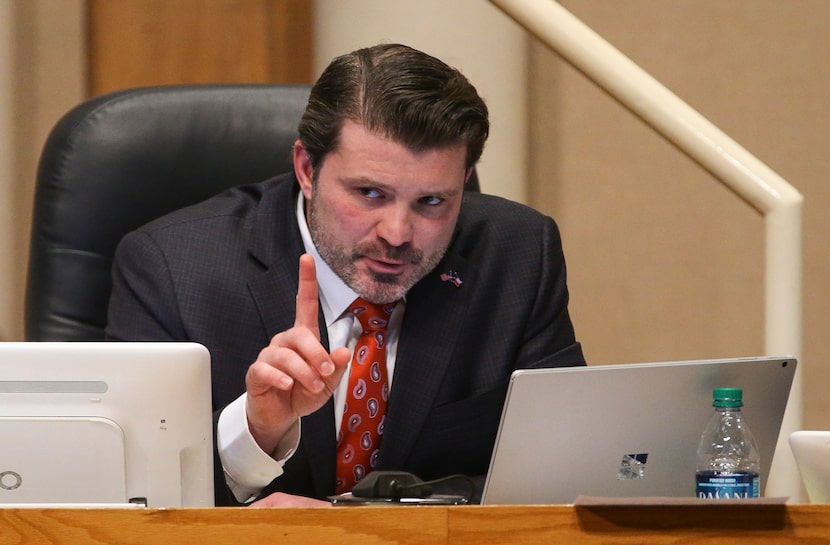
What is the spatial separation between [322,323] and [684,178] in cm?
157

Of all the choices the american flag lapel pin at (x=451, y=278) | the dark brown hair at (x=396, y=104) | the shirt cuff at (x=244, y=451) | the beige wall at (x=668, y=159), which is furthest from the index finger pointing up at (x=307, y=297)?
the beige wall at (x=668, y=159)

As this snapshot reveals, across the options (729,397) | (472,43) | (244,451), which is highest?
(472,43)

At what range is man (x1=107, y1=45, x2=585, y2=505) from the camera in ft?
5.78

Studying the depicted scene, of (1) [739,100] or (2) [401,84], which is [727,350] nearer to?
(1) [739,100]

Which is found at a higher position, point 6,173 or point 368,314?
point 6,173

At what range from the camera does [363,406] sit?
Result: 1834 mm

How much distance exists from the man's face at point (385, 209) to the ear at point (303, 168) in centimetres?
5

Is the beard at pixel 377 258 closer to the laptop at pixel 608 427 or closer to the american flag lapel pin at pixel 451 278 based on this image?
the american flag lapel pin at pixel 451 278

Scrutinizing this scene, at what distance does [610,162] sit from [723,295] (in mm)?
444

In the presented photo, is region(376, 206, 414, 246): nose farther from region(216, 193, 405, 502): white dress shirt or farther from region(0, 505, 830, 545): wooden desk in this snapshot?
region(0, 505, 830, 545): wooden desk

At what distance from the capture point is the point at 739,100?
309 cm

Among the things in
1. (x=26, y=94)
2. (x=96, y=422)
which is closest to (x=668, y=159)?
(x=26, y=94)

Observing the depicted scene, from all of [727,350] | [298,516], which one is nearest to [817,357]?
[727,350]

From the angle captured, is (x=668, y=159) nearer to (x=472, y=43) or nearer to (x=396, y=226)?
(x=472, y=43)
